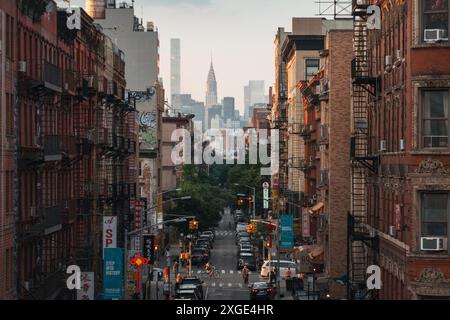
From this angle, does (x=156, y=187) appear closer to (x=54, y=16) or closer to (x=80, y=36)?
(x=80, y=36)

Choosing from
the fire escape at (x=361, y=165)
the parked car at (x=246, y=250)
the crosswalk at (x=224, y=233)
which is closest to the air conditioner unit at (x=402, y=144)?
the fire escape at (x=361, y=165)

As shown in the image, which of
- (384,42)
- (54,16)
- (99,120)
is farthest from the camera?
(99,120)

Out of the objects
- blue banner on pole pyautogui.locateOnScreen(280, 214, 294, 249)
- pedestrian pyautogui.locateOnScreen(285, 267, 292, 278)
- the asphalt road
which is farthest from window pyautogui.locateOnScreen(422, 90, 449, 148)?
pedestrian pyautogui.locateOnScreen(285, 267, 292, 278)

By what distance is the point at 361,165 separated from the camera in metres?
54.1

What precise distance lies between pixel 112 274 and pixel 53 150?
6.17m

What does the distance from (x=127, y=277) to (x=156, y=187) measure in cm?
5630

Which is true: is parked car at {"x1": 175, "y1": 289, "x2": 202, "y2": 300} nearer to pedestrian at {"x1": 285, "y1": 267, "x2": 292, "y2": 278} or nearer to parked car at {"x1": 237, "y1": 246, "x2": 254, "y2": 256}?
pedestrian at {"x1": 285, "y1": 267, "x2": 292, "y2": 278}

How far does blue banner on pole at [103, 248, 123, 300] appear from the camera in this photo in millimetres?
52375

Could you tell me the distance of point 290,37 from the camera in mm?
112562

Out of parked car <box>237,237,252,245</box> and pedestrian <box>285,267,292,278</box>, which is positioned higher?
pedestrian <box>285,267,292,278</box>

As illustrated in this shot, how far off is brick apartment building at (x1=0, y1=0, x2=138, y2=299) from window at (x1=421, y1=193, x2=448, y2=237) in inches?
599

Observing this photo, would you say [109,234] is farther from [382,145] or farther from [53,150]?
[382,145]

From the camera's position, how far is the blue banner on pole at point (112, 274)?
52375 mm

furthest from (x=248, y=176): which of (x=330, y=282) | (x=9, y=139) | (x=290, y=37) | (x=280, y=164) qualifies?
(x=9, y=139)
